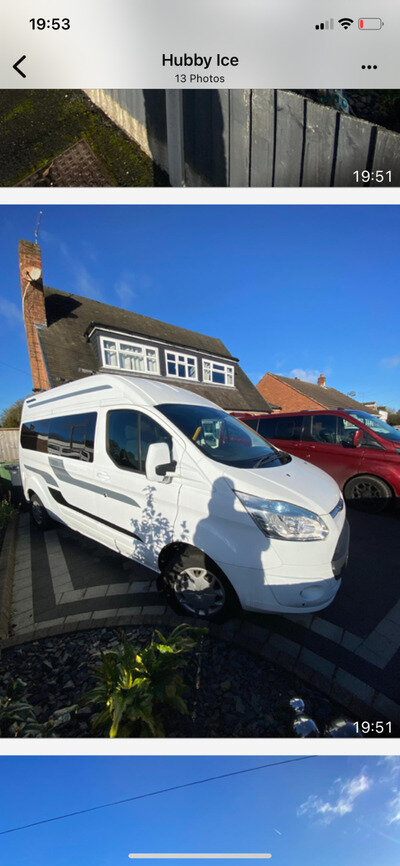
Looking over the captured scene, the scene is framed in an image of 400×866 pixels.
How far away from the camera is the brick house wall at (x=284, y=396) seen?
811 inches

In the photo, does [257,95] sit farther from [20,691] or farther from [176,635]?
[20,691]

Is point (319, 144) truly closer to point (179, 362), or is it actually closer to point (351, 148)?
point (351, 148)

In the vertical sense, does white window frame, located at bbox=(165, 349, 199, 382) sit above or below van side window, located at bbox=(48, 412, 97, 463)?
above

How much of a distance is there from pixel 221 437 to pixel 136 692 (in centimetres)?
184

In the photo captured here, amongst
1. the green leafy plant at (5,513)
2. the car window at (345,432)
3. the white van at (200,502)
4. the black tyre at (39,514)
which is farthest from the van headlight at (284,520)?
the green leafy plant at (5,513)

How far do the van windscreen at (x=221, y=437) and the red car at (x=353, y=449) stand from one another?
2.31 meters

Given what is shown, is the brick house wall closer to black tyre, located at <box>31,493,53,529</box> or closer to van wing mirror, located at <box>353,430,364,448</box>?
van wing mirror, located at <box>353,430,364,448</box>

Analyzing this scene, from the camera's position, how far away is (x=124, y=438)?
2.70 meters

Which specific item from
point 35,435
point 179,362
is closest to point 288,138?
point 35,435

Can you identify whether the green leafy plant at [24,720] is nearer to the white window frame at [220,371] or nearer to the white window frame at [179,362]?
the white window frame at [179,362]

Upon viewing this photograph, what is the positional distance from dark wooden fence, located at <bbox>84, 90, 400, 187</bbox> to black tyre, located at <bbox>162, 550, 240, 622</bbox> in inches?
100

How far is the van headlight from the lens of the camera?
1.87 m

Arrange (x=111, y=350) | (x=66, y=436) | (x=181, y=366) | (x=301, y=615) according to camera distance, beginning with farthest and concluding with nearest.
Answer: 1. (x=181, y=366)
2. (x=111, y=350)
3. (x=66, y=436)
4. (x=301, y=615)
